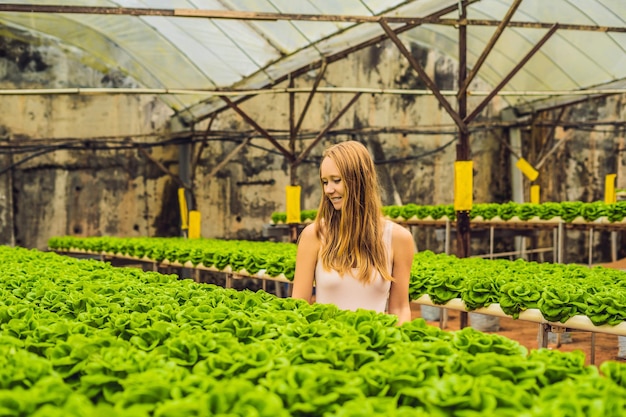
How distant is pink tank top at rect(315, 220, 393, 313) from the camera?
11.9 feet

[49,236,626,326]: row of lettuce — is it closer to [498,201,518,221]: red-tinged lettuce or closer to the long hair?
the long hair

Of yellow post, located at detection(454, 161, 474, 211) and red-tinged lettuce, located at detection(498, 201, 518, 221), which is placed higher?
yellow post, located at detection(454, 161, 474, 211)

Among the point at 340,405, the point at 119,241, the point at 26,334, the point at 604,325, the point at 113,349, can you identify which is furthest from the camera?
the point at 119,241

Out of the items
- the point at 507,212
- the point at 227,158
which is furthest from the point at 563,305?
the point at 227,158

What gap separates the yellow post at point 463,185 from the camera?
932 centimetres

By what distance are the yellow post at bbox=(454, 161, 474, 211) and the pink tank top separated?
19.2 feet

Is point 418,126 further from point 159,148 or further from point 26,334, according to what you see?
point 26,334

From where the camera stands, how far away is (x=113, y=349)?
2291 millimetres

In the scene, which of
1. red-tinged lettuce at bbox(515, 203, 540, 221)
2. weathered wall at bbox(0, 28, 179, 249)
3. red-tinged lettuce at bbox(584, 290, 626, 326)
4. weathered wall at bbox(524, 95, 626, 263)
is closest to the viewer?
red-tinged lettuce at bbox(584, 290, 626, 326)

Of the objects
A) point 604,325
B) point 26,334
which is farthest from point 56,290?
point 604,325

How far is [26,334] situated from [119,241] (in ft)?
33.1

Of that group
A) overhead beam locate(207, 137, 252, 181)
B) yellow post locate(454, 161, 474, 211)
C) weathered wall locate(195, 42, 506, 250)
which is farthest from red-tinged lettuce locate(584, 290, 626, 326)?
weathered wall locate(195, 42, 506, 250)

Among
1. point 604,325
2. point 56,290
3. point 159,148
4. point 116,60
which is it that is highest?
point 116,60

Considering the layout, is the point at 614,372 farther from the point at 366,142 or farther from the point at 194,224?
the point at 366,142
